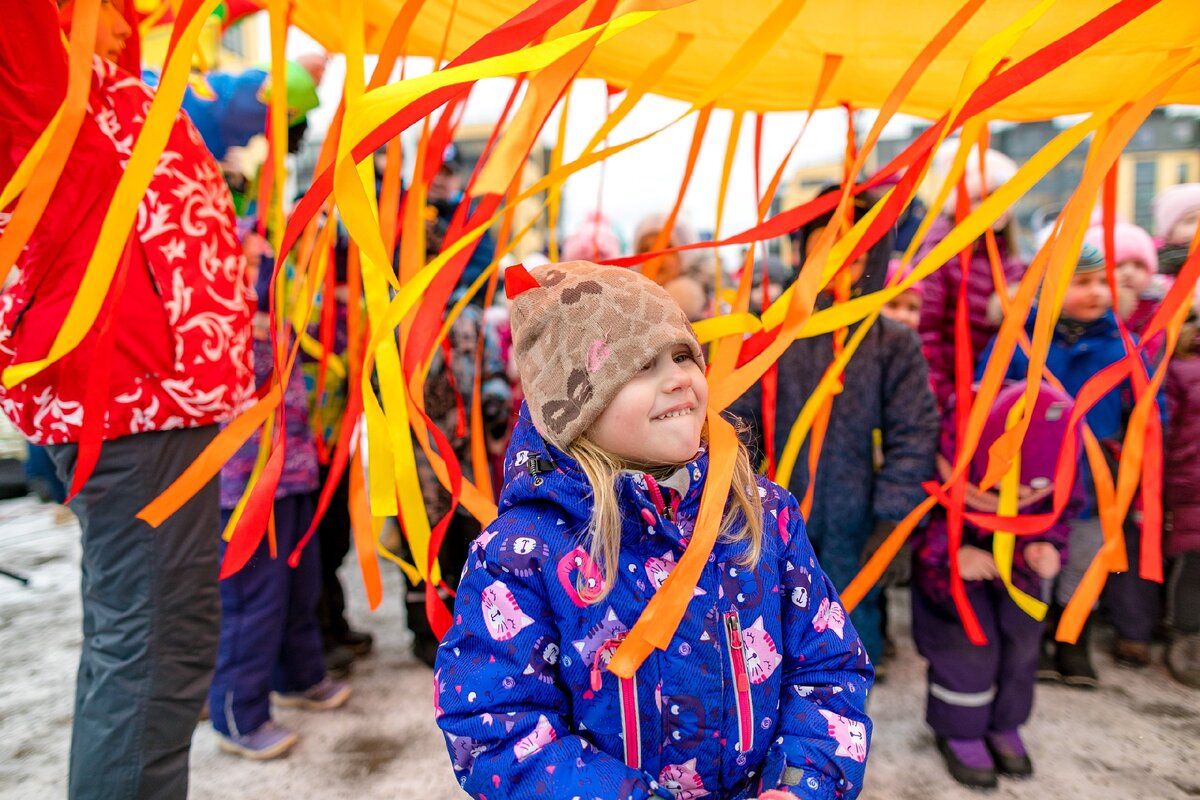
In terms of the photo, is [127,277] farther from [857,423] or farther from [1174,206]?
[1174,206]

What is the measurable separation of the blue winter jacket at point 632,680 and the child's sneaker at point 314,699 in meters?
1.64

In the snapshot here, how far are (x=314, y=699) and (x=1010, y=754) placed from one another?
189 cm

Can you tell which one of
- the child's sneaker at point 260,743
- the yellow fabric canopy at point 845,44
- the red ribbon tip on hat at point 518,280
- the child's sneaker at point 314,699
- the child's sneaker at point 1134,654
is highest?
the yellow fabric canopy at point 845,44

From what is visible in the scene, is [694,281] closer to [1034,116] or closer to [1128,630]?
[1034,116]

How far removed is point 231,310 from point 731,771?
3.71 feet

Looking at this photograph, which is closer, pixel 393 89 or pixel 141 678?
pixel 393 89

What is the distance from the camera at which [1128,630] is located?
281 cm

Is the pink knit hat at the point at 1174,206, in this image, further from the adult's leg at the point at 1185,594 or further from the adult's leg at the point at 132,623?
the adult's leg at the point at 132,623

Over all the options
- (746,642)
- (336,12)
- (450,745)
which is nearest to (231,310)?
(336,12)

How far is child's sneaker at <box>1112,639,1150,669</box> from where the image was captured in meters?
2.80

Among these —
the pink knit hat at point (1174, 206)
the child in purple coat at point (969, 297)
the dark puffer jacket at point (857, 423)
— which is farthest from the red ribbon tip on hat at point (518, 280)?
the pink knit hat at point (1174, 206)

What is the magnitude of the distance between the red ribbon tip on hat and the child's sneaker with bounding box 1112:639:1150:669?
2656 mm

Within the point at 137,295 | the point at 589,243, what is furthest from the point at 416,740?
the point at 589,243

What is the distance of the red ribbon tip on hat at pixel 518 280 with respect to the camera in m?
1.10
